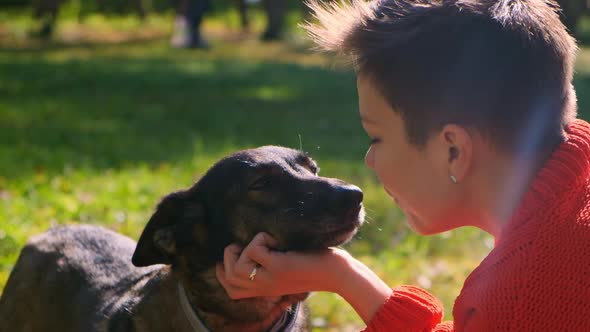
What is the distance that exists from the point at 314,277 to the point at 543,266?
2.91 feet

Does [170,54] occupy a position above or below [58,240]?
below

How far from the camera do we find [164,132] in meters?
11.2

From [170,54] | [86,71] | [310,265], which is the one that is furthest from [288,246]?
[170,54]

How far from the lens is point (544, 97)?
295 centimetres

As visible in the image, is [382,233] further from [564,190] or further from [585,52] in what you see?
[585,52]

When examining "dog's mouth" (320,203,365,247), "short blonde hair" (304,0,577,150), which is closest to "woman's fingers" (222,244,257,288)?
"dog's mouth" (320,203,365,247)

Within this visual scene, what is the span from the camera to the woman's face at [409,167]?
305cm

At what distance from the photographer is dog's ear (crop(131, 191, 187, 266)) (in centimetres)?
387

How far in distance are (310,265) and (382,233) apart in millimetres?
3854

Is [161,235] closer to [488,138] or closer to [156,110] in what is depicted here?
[488,138]

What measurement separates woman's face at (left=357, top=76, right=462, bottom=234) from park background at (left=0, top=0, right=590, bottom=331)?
6.91ft

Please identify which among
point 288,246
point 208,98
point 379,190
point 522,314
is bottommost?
point 208,98

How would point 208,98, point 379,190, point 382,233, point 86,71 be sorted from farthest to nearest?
1. point 86,71
2. point 208,98
3. point 379,190
4. point 382,233

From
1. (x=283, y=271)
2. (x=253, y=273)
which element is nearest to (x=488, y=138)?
(x=283, y=271)
